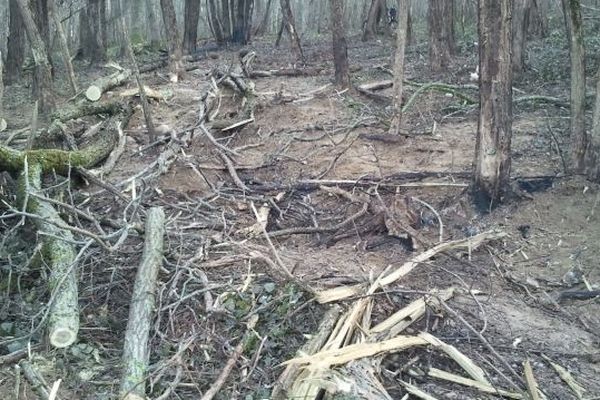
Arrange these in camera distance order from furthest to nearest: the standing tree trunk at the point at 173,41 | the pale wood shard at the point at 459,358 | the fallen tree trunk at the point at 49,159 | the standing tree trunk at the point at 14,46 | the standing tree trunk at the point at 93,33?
the standing tree trunk at the point at 93,33, the standing tree trunk at the point at 14,46, the standing tree trunk at the point at 173,41, the fallen tree trunk at the point at 49,159, the pale wood shard at the point at 459,358

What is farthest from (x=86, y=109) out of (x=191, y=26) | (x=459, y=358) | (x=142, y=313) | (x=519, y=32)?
(x=191, y=26)

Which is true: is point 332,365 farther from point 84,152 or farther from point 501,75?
point 84,152

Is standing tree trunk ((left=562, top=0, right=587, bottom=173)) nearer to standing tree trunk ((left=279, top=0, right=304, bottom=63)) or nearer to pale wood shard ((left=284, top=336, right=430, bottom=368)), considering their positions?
pale wood shard ((left=284, top=336, right=430, bottom=368))

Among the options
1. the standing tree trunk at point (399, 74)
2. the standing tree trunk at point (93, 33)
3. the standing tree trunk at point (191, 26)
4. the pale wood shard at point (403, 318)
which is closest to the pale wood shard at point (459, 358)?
the pale wood shard at point (403, 318)

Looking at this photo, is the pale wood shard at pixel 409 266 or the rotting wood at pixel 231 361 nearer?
the rotting wood at pixel 231 361

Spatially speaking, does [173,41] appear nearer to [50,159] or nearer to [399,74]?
[399,74]

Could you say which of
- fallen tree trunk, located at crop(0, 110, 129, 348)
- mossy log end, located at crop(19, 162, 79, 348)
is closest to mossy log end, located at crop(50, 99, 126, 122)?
fallen tree trunk, located at crop(0, 110, 129, 348)

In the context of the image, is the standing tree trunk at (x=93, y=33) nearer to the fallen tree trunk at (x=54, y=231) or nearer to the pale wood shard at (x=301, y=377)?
the fallen tree trunk at (x=54, y=231)

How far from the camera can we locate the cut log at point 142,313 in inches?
167

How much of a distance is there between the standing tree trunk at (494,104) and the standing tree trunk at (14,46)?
11641 millimetres

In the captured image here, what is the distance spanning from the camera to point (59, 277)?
519cm

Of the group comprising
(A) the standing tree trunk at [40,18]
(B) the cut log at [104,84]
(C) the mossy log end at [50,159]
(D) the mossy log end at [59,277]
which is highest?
(A) the standing tree trunk at [40,18]

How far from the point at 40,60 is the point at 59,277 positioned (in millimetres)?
6352

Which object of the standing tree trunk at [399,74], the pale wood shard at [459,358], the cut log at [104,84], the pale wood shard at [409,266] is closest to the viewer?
the pale wood shard at [459,358]
